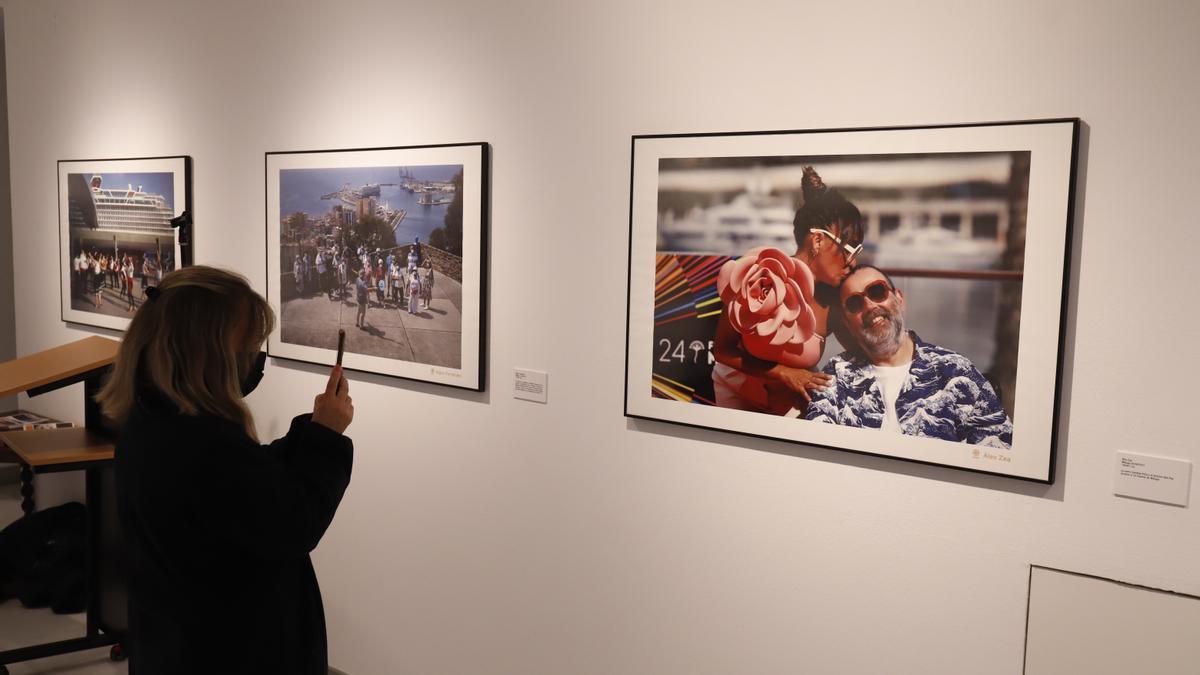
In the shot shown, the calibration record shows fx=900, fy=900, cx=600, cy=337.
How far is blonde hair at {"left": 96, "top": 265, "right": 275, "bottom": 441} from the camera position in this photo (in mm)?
1798

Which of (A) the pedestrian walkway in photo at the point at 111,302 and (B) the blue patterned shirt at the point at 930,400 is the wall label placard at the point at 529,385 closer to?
(B) the blue patterned shirt at the point at 930,400

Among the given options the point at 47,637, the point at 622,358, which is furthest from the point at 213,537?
the point at 47,637

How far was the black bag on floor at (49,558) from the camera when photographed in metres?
4.05

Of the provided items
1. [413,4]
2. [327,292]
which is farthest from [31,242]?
[413,4]

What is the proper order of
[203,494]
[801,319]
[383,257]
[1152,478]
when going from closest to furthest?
1. [203,494]
2. [1152,478]
3. [801,319]
4. [383,257]

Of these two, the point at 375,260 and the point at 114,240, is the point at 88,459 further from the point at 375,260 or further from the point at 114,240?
the point at 114,240

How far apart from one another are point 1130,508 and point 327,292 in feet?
8.73

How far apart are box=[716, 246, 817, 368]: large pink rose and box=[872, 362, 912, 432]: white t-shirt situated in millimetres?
186

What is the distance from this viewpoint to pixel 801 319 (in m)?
2.25

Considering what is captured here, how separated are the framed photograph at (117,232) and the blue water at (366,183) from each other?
0.74 meters

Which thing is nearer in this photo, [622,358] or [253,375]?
[253,375]

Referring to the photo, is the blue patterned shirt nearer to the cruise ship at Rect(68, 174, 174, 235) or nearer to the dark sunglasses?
the dark sunglasses

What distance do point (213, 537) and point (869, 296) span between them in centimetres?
154

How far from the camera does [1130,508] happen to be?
1895 mm
